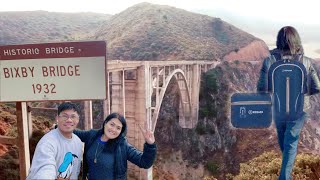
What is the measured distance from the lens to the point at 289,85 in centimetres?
368

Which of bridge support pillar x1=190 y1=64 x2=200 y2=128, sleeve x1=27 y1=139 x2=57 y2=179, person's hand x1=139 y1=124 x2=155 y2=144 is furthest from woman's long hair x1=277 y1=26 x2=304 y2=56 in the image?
bridge support pillar x1=190 y1=64 x2=200 y2=128

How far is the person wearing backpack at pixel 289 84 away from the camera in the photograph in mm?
3684

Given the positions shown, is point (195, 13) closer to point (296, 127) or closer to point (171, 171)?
point (171, 171)

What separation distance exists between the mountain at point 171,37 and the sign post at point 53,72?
4659 centimetres

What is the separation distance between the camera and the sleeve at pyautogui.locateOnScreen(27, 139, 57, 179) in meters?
2.70

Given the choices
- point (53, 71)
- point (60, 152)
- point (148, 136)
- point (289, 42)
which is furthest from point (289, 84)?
point (53, 71)

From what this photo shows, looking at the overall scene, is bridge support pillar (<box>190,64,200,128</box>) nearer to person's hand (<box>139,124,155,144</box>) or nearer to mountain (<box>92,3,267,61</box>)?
mountain (<box>92,3,267,61</box>)

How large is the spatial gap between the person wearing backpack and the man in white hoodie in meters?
2.05

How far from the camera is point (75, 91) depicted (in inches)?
148

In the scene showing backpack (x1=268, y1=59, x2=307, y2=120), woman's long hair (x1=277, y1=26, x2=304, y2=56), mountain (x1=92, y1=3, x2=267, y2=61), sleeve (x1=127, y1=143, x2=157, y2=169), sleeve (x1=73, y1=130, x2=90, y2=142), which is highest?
mountain (x1=92, y1=3, x2=267, y2=61)

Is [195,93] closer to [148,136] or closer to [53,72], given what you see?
[53,72]

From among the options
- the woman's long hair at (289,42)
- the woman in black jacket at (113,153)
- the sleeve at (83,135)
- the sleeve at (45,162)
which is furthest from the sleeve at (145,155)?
the woman's long hair at (289,42)

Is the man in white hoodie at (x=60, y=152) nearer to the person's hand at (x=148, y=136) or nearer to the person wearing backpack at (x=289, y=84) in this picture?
the person's hand at (x=148, y=136)

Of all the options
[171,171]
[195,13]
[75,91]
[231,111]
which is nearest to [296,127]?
[231,111]
